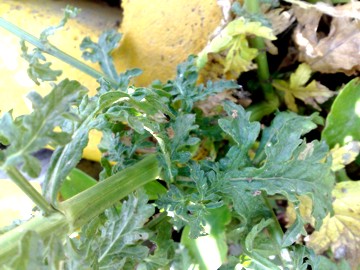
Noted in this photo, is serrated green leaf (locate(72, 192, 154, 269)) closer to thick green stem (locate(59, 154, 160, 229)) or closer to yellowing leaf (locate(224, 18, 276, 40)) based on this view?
thick green stem (locate(59, 154, 160, 229))

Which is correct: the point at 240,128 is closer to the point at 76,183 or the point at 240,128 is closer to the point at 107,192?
the point at 107,192

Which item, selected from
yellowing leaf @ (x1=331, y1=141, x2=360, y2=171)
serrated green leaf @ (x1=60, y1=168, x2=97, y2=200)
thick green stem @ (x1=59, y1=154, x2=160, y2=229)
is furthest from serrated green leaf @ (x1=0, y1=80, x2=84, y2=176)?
yellowing leaf @ (x1=331, y1=141, x2=360, y2=171)

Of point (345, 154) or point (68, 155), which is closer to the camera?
point (68, 155)

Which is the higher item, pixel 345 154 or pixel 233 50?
pixel 233 50

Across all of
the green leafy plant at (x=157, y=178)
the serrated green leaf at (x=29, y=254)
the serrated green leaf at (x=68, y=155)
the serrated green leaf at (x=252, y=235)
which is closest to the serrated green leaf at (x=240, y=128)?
the green leafy plant at (x=157, y=178)

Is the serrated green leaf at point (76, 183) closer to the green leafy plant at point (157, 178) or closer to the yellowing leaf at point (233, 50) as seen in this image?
the green leafy plant at point (157, 178)

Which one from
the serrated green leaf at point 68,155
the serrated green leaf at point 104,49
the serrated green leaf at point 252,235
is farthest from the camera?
the serrated green leaf at point 104,49

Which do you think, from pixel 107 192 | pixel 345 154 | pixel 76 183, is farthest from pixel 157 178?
pixel 345 154
